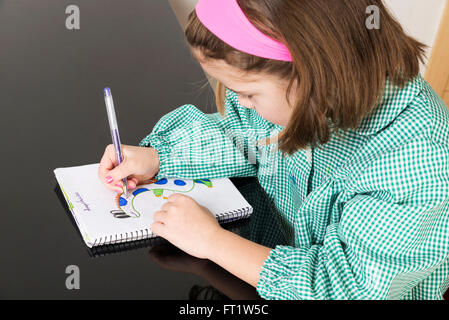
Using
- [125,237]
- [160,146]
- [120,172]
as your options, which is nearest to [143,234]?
[125,237]

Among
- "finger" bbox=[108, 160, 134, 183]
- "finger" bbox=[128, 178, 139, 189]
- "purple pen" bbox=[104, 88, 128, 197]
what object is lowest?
"finger" bbox=[128, 178, 139, 189]

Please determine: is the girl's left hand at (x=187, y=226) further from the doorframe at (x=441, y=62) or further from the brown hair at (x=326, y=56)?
the doorframe at (x=441, y=62)

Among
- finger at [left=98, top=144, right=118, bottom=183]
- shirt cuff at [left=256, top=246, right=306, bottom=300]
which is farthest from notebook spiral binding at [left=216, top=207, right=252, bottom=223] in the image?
finger at [left=98, top=144, right=118, bottom=183]

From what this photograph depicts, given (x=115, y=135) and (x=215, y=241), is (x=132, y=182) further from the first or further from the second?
(x=215, y=241)

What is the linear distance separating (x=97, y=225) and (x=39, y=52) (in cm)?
67

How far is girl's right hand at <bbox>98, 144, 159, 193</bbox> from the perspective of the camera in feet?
2.89

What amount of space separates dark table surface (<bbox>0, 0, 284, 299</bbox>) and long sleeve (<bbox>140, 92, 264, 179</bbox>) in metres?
0.04

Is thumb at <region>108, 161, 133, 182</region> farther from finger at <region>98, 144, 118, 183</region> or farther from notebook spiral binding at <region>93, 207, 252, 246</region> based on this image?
notebook spiral binding at <region>93, 207, 252, 246</region>

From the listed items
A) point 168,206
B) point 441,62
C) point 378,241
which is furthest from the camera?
point 441,62

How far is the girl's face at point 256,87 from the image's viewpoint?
782mm

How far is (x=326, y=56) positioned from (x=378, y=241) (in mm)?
263

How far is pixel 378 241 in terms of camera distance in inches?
27.8
